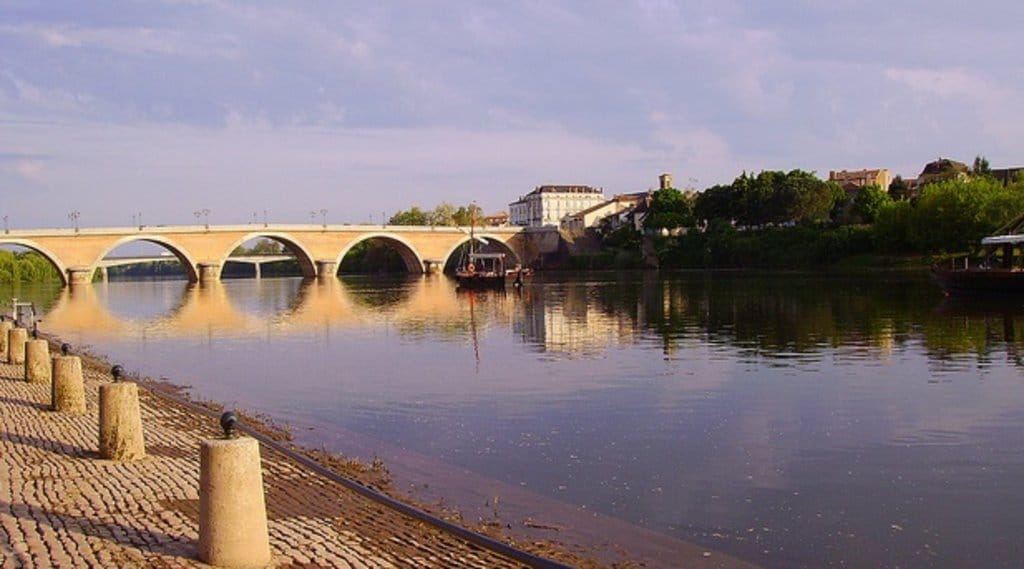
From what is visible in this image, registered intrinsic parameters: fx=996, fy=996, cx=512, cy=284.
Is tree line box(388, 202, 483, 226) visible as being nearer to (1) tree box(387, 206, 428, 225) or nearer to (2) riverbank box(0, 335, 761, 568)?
(1) tree box(387, 206, 428, 225)

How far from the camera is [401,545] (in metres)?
8.01

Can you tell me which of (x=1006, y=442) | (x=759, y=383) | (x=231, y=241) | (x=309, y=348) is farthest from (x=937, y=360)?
A: (x=231, y=241)

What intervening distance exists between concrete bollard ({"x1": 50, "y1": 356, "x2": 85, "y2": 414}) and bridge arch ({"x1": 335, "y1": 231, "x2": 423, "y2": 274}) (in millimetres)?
89247

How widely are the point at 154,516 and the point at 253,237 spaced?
3572 inches

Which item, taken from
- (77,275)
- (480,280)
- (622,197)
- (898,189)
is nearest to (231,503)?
(480,280)

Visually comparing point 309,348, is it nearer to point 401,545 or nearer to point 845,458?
point 845,458

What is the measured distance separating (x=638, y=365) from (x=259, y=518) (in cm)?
1573

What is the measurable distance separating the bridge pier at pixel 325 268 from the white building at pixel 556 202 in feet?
263

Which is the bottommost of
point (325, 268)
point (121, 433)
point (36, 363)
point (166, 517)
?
point (166, 517)

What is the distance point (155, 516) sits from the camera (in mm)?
Result: 8148

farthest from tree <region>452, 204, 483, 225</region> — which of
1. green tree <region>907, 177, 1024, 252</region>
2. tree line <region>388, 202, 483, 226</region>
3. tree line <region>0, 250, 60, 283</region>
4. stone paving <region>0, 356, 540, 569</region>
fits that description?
stone paving <region>0, 356, 540, 569</region>

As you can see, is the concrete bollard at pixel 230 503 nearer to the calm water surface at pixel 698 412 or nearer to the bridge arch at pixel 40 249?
the calm water surface at pixel 698 412

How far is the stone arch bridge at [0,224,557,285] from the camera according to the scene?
83125 mm

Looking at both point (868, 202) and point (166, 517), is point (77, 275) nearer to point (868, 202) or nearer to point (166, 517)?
point (868, 202)
